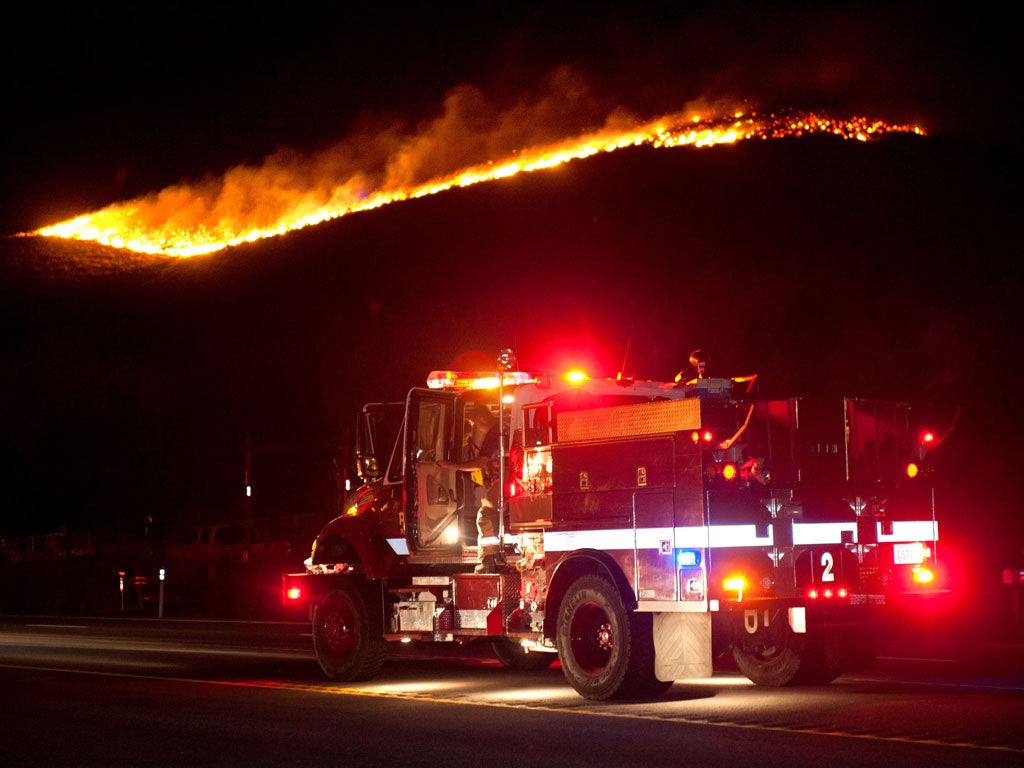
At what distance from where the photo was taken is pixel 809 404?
12836 millimetres

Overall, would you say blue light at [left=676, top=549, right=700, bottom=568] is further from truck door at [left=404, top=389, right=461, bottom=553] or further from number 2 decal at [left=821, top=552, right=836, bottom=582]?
truck door at [left=404, top=389, right=461, bottom=553]

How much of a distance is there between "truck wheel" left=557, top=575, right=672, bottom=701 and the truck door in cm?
258

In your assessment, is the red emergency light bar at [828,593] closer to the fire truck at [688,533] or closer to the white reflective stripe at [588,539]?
the fire truck at [688,533]

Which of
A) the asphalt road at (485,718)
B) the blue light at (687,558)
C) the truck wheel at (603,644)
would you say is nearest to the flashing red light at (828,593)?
the asphalt road at (485,718)

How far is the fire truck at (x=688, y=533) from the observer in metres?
12.4

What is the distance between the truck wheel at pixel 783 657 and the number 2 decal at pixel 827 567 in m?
1.26

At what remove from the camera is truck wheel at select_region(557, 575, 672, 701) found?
1277 cm

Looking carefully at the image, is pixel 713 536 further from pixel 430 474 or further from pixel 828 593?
pixel 430 474

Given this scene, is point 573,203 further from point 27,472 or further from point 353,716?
point 353,716

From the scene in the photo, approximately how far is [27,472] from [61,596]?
1545cm

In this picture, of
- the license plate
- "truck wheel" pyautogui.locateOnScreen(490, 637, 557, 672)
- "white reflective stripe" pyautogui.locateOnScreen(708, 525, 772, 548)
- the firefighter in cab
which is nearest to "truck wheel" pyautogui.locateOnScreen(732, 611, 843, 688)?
the license plate

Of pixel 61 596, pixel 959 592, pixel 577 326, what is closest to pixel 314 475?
pixel 61 596

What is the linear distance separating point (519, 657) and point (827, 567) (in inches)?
216

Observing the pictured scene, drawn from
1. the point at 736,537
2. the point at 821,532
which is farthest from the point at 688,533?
the point at 821,532
